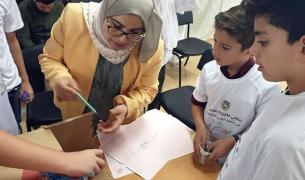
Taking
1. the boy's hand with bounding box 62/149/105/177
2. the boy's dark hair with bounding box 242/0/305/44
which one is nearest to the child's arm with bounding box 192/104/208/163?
the boy's hand with bounding box 62/149/105/177

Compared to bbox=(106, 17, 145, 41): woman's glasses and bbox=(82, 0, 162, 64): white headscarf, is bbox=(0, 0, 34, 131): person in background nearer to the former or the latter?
bbox=(82, 0, 162, 64): white headscarf

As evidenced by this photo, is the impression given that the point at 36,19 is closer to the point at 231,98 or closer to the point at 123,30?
the point at 123,30

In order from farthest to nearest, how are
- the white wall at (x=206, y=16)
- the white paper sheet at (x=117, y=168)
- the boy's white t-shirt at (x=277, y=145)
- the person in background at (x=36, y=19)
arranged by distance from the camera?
the white wall at (x=206, y=16)
the person in background at (x=36, y=19)
the white paper sheet at (x=117, y=168)
the boy's white t-shirt at (x=277, y=145)

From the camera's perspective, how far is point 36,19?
2574 mm

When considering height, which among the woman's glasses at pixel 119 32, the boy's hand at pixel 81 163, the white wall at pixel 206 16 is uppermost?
the woman's glasses at pixel 119 32

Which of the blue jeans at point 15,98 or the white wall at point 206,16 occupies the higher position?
the blue jeans at point 15,98

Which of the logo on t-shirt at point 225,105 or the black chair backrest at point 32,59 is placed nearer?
the logo on t-shirt at point 225,105

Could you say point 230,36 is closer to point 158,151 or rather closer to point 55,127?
point 158,151

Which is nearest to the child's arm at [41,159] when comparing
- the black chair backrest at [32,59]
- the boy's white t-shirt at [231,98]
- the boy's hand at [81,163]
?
the boy's hand at [81,163]

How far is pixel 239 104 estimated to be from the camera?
1196 millimetres

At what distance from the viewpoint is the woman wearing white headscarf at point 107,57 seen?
1.09m

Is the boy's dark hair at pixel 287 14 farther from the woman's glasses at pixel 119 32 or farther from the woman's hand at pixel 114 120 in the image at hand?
the woman's hand at pixel 114 120

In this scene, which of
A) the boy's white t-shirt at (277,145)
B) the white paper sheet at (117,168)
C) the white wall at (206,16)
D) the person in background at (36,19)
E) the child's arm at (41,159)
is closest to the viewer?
the boy's white t-shirt at (277,145)

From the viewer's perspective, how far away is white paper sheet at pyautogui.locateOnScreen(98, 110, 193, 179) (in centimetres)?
107
